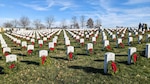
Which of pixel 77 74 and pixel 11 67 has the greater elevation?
pixel 11 67

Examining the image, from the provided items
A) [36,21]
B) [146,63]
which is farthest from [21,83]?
[36,21]

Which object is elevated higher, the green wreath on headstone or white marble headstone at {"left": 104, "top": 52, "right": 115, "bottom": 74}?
white marble headstone at {"left": 104, "top": 52, "right": 115, "bottom": 74}

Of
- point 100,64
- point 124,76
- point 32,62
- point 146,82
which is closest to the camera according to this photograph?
point 146,82

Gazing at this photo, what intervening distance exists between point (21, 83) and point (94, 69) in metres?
4.05

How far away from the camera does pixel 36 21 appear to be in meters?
133

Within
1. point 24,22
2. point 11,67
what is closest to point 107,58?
point 11,67

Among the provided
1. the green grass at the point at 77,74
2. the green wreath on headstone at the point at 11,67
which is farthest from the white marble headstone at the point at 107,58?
the green wreath on headstone at the point at 11,67

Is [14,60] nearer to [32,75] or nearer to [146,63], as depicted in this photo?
[32,75]

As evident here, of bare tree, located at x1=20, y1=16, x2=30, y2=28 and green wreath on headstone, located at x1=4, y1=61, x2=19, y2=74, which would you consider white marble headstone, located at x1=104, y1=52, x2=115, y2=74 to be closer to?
green wreath on headstone, located at x1=4, y1=61, x2=19, y2=74

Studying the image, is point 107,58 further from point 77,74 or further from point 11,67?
point 11,67

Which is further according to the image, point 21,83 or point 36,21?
point 36,21

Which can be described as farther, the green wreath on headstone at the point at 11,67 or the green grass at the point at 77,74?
the green wreath on headstone at the point at 11,67

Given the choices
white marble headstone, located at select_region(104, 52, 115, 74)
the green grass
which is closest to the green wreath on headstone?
the green grass

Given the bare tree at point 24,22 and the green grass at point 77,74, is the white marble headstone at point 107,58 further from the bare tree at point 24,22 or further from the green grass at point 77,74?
the bare tree at point 24,22
